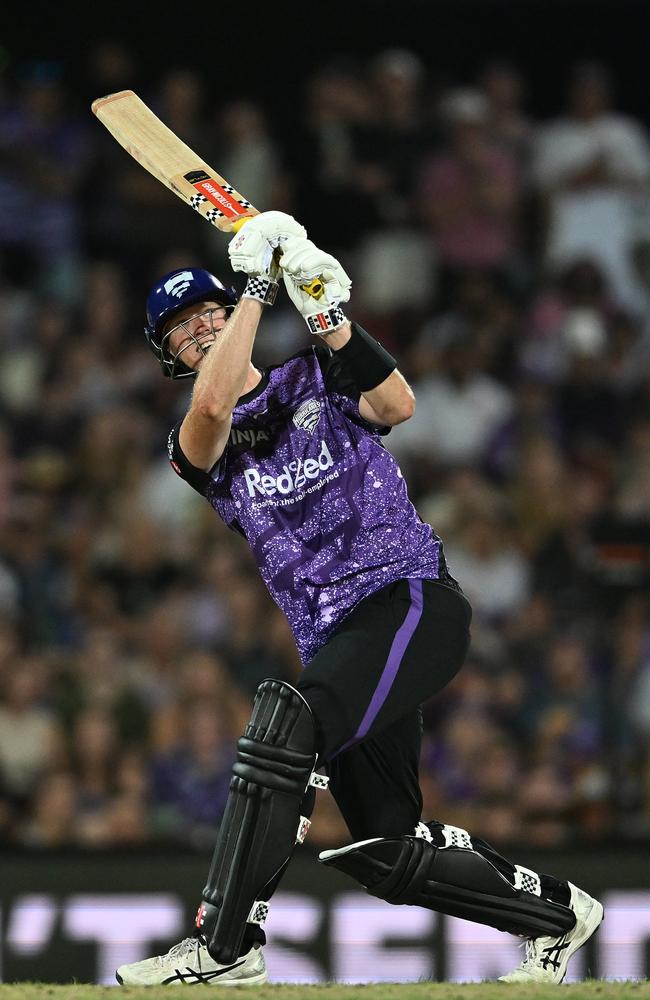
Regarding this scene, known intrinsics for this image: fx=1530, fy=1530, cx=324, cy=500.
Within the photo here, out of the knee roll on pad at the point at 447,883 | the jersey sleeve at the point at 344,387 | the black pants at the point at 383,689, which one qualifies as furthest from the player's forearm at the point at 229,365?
the knee roll on pad at the point at 447,883

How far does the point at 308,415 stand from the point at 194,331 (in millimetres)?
425

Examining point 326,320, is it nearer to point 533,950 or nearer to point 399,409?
point 399,409

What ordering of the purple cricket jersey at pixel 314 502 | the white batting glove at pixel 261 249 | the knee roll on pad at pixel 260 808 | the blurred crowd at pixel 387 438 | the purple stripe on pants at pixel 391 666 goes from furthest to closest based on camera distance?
the blurred crowd at pixel 387 438 < the purple cricket jersey at pixel 314 502 < the white batting glove at pixel 261 249 < the purple stripe on pants at pixel 391 666 < the knee roll on pad at pixel 260 808

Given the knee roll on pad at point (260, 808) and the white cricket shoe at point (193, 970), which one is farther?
the white cricket shoe at point (193, 970)

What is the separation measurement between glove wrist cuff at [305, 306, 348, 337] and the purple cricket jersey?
0.68 ft

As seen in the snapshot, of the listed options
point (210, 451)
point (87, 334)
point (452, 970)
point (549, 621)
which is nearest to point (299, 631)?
point (210, 451)

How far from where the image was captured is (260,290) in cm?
403

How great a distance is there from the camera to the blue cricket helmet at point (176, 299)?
171 inches

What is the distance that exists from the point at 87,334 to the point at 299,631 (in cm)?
516

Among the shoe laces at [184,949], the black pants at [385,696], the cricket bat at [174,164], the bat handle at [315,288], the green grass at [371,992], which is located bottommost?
the green grass at [371,992]

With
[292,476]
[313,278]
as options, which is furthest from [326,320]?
[292,476]

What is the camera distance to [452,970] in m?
5.76

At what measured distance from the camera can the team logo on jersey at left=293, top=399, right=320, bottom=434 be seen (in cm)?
423

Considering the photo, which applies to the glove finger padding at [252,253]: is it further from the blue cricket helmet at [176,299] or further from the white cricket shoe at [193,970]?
the white cricket shoe at [193,970]
